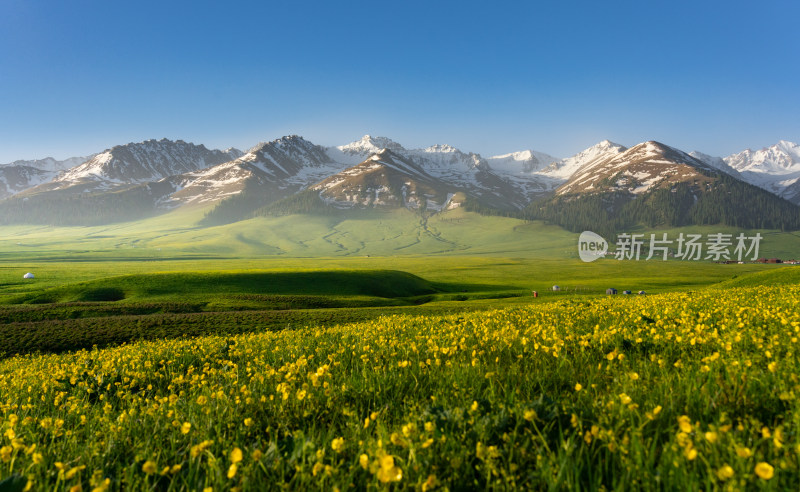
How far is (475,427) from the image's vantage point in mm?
3805

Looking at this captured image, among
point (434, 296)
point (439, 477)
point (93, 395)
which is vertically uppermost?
point (439, 477)

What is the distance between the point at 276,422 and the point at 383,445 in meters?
2.05

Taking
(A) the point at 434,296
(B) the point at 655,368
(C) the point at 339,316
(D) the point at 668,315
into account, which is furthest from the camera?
(A) the point at 434,296

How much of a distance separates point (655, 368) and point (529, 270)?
17024 cm

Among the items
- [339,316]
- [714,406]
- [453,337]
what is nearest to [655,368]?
[714,406]

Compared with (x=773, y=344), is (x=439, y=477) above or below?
below

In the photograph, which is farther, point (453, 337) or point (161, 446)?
point (453, 337)

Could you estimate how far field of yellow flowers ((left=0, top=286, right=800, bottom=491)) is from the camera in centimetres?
311

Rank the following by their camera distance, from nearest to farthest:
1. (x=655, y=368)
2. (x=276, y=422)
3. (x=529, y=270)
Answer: (x=276, y=422), (x=655, y=368), (x=529, y=270)

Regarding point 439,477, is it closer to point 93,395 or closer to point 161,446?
point 161,446

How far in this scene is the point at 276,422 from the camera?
5066 mm

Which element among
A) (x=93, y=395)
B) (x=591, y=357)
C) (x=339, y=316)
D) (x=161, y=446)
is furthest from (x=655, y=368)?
(x=339, y=316)

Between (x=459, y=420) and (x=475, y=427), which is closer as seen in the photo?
(x=475, y=427)

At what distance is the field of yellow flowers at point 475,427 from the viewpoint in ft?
10.2
